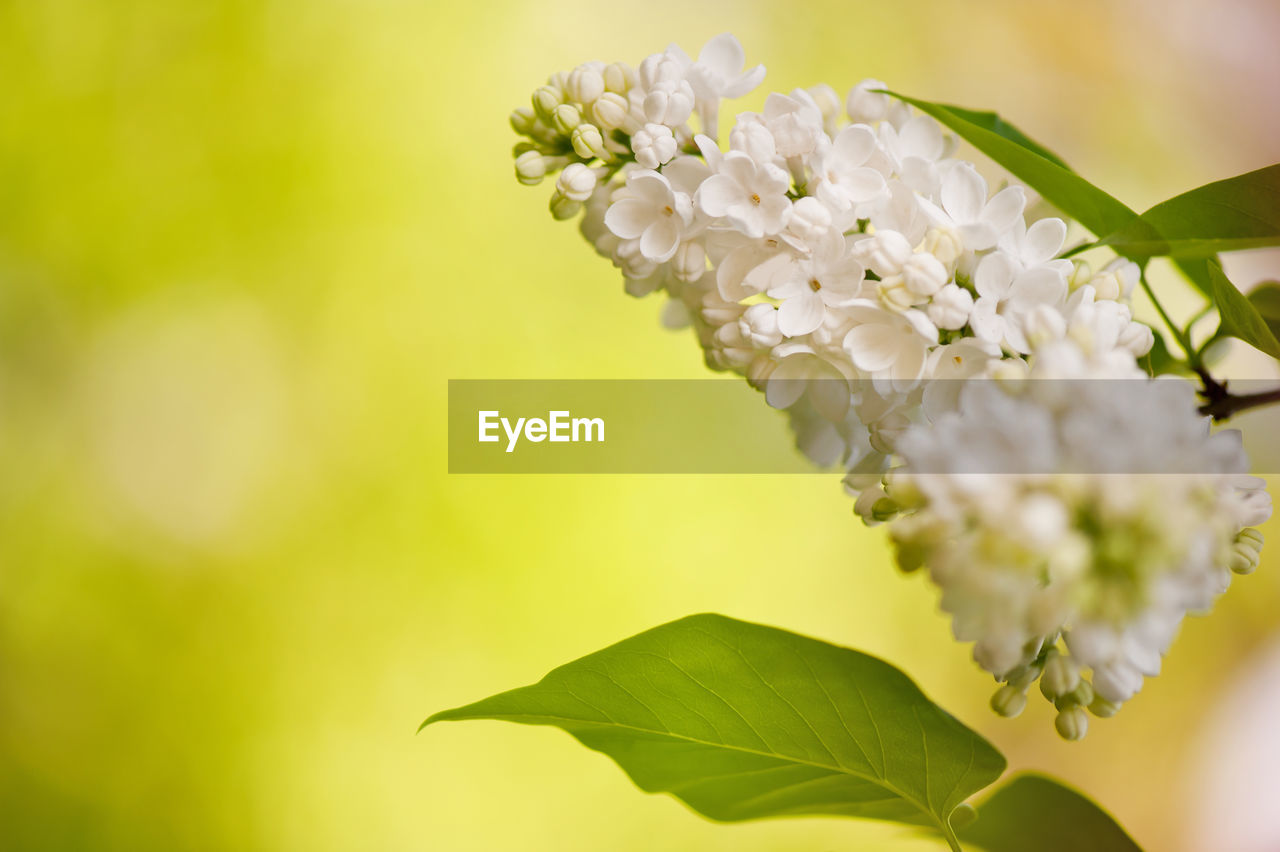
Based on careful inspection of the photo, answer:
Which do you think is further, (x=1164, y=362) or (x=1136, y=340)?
(x=1164, y=362)

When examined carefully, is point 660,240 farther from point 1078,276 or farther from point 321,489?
point 321,489

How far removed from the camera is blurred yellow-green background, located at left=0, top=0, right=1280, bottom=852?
3.93 ft

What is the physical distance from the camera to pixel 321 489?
122 centimetres

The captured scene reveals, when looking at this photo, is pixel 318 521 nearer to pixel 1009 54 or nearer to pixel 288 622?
pixel 288 622

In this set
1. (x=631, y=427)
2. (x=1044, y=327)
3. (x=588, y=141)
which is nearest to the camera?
(x=1044, y=327)

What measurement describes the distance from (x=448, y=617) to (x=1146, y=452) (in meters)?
1.13

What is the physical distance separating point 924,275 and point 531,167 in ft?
0.60

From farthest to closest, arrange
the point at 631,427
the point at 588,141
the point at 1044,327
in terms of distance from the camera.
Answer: the point at 631,427
the point at 588,141
the point at 1044,327

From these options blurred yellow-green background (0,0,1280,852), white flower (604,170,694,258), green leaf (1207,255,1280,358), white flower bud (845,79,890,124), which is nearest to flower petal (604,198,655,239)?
white flower (604,170,694,258)

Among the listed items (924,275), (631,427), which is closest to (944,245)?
(924,275)

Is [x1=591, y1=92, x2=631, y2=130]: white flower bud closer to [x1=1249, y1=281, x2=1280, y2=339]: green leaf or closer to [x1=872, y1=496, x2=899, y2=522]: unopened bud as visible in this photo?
[x1=872, y1=496, x2=899, y2=522]: unopened bud

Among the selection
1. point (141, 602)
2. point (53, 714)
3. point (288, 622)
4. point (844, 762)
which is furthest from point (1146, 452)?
point (53, 714)

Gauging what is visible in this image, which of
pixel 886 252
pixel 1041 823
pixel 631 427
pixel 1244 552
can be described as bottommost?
pixel 1041 823

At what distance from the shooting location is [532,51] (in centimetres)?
119
